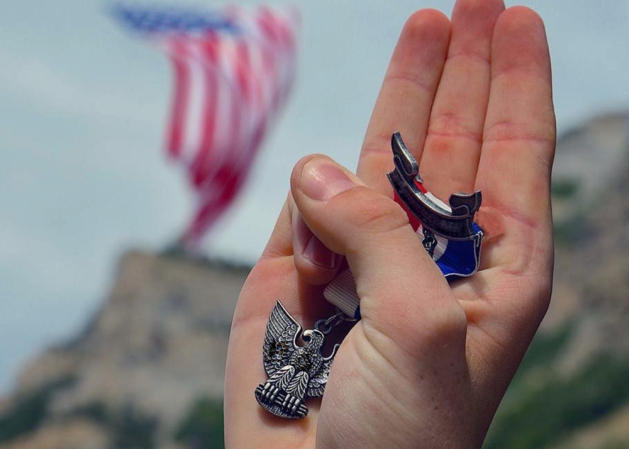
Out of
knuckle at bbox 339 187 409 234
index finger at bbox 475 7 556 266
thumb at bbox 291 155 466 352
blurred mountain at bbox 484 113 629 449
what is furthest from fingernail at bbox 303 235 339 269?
blurred mountain at bbox 484 113 629 449

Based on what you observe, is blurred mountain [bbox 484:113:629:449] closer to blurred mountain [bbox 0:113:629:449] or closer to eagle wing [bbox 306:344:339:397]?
blurred mountain [bbox 0:113:629:449]

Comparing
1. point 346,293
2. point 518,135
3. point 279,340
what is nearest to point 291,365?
point 279,340

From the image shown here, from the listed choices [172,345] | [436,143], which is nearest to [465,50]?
[436,143]

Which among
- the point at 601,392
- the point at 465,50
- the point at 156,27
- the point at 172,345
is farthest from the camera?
the point at 172,345

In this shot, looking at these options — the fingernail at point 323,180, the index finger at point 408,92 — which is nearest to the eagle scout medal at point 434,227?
the fingernail at point 323,180

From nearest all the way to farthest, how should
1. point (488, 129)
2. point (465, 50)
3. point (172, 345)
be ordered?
point (488, 129) < point (465, 50) < point (172, 345)

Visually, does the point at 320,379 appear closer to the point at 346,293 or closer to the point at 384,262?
the point at 346,293

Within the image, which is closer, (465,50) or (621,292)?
(465,50)

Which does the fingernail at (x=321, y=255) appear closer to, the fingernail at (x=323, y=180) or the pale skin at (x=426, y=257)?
the pale skin at (x=426, y=257)

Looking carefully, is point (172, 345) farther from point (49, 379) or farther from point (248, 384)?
point (248, 384)
